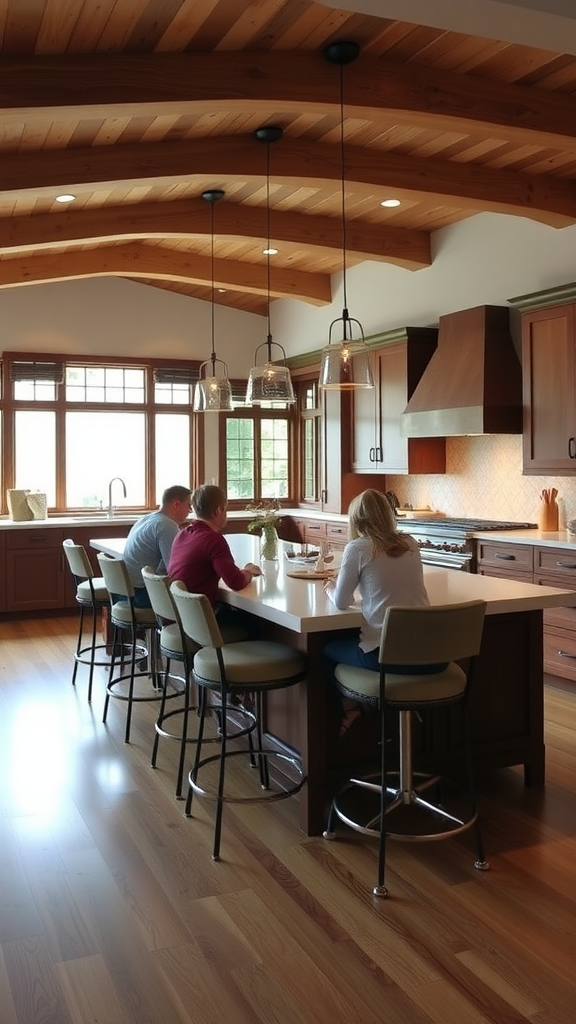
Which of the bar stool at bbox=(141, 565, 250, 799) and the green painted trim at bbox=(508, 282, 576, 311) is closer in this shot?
the bar stool at bbox=(141, 565, 250, 799)

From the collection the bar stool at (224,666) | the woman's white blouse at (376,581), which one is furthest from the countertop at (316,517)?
the bar stool at (224,666)

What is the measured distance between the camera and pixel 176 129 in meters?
4.70

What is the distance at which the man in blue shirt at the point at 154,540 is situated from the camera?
4.71 metres

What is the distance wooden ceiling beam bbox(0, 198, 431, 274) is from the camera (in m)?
6.09

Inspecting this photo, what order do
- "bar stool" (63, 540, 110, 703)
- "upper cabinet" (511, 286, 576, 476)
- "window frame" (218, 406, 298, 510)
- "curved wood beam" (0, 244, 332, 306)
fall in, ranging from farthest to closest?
"window frame" (218, 406, 298, 510) → "curved wood beam" (0, 244, 332, 306) → "upper cabinet" (511, 286, 576, 476) → "bar stool" (63, 540, 110, 703)

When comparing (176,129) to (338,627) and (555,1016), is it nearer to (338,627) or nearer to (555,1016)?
(338,627)

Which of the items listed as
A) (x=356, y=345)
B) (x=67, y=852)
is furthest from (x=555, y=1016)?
(x=356, y=345)

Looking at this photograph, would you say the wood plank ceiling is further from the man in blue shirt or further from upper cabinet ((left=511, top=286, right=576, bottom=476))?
the man in blue shirt

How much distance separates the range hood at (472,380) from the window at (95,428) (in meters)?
3.20

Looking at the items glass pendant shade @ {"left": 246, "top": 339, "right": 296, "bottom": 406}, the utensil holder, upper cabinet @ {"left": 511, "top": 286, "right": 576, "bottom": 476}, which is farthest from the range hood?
glass pendant shade @ {"left": 246, "top": 339, "right": 296, "bottom": 406}

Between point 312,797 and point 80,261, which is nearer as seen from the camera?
point 312,797

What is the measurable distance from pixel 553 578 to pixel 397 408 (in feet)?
7.89

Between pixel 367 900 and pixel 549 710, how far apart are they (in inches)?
94.5

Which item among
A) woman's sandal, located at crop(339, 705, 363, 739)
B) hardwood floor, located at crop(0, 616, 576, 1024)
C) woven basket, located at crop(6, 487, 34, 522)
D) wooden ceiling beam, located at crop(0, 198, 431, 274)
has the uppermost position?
wooden ceiling beam, located at crop(0, 198, 431, 274)
